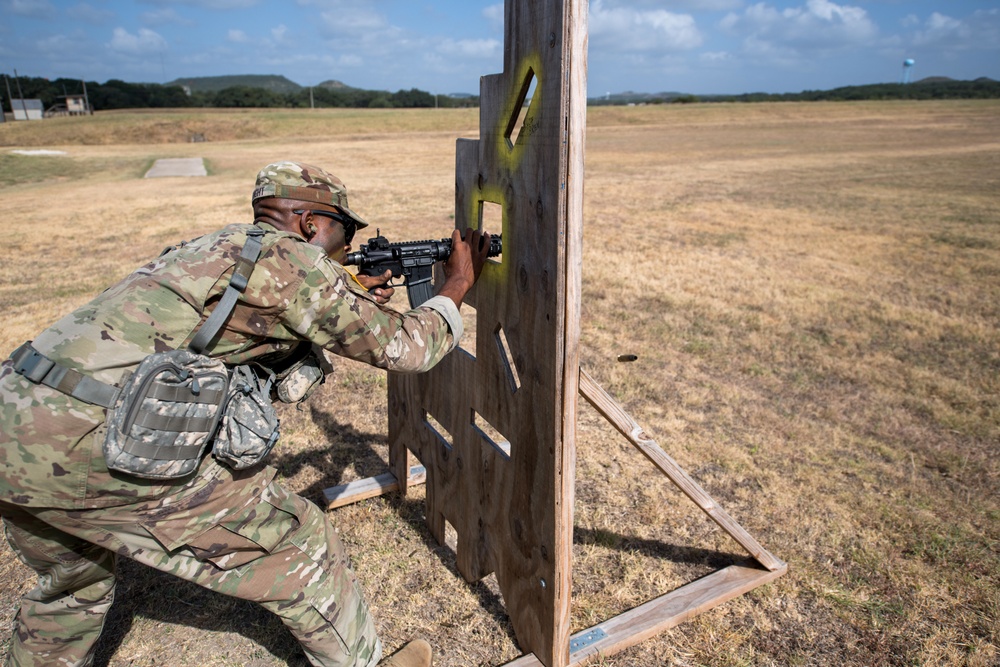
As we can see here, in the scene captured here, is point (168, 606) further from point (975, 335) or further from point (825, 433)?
point (975, 335)

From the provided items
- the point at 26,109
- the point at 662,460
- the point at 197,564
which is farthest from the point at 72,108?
the point at 662,460

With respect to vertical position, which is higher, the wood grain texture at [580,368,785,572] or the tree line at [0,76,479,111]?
the tree line at [0,76,479,111]

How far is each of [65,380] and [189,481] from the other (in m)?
0.45

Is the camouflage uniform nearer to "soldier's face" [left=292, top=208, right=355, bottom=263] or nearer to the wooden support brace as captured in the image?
"soldier's face" [left=292, top=208, right=355, bottom=263]

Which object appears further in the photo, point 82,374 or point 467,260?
point 467,260

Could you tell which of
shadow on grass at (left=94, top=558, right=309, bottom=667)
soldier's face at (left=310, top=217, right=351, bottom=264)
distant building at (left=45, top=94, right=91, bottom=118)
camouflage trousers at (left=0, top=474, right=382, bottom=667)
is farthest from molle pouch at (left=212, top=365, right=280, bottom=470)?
distant building at (left=45, top=94, right=91, bottom=118)

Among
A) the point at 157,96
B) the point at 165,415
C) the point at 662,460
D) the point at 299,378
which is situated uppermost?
the point at 157,96

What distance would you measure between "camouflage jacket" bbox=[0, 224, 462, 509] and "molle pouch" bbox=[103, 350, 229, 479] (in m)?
0.10

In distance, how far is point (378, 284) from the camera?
272 centimetres

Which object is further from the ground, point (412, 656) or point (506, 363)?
point (506, 363)

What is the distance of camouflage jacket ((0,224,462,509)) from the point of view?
1.85 meters

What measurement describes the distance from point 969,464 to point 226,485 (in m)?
4.60

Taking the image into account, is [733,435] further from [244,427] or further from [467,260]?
[244,427]

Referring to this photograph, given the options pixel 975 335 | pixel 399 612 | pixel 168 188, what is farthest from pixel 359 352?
pixel 168 188
